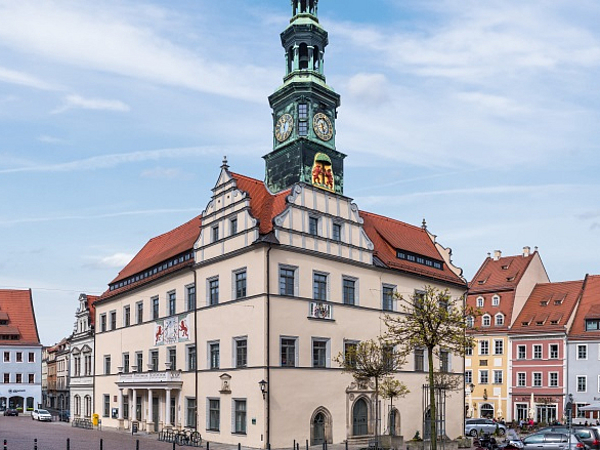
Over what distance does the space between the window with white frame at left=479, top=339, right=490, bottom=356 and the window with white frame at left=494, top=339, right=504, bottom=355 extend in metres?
0.82

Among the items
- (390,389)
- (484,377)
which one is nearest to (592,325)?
(484,377)

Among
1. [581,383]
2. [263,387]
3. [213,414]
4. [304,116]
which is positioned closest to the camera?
[263,387]

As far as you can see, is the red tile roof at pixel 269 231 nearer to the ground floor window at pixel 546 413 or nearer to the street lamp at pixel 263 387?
the street lamp at pixel 263 387

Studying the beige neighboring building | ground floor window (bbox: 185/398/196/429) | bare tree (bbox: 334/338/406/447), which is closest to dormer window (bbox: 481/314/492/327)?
the beige neighboring building

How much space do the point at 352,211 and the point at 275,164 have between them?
24.4ft

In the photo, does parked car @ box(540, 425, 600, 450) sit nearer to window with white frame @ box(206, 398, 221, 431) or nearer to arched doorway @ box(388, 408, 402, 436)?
arched doorway @ box(388, 408, 402, 436)

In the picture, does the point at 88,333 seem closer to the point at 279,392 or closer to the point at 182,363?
the point at 182,363

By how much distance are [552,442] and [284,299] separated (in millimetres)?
15452

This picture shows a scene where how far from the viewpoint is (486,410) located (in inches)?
2982

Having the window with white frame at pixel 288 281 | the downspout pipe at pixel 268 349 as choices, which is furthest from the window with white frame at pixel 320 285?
the downspout pipe at pixel 268 349

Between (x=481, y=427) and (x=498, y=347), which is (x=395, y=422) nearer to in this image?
(x=481, y=427)

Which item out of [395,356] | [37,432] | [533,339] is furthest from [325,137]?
[533,339]

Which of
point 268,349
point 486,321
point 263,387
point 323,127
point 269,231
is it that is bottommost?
point 263,387

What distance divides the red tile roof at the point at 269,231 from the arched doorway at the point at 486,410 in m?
25.6
